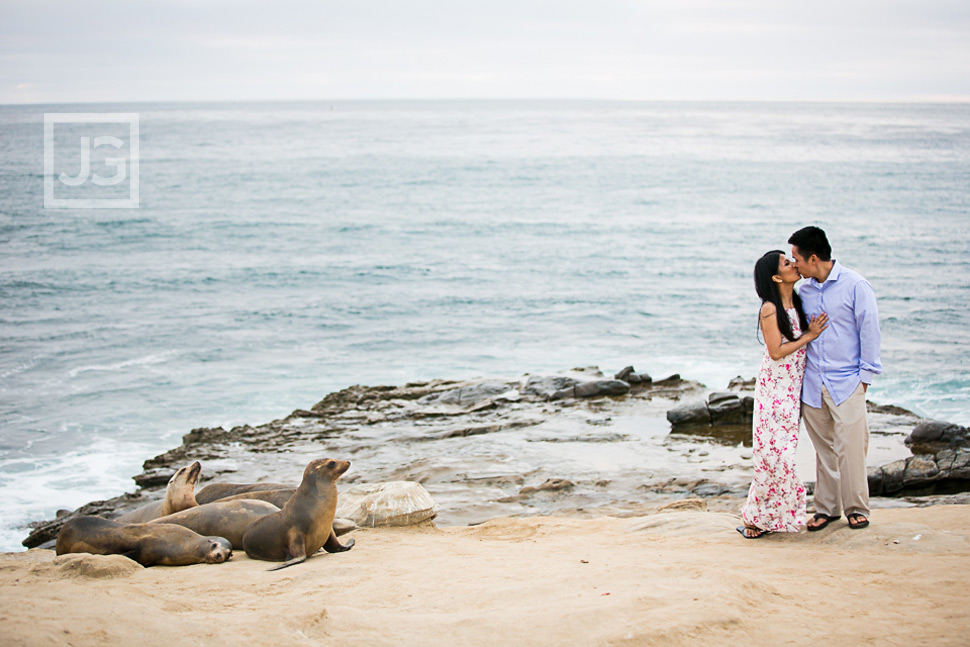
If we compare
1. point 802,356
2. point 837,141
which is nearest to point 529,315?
point 802,356

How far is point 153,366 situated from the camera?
19719mm

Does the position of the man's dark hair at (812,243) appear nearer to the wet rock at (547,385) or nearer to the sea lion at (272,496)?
the sea lion at (272,496)

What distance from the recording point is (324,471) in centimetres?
674

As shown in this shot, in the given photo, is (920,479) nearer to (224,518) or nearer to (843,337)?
(843,337)

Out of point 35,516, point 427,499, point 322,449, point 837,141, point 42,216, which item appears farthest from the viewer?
point 837,141

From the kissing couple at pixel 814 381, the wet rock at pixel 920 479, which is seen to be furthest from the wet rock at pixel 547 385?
the kissing couple at pixel 814 381

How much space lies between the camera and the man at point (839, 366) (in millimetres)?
5918

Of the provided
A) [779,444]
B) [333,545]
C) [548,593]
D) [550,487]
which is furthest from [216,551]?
[779,444]

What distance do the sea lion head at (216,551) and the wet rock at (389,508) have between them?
4.77 feet

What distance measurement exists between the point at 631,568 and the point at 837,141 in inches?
3921

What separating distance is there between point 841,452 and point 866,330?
98cm

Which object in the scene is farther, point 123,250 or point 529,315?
point 123,250

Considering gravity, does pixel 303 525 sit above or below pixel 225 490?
above

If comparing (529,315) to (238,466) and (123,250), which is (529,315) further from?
(123,250)
